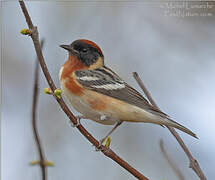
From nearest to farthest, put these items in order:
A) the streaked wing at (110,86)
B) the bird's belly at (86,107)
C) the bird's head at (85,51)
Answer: the bird's belly at (86,107), the streaked wing at (110,86), the bird's head at (85,51)

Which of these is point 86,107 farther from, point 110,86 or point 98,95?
point 110,86

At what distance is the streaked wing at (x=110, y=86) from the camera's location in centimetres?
405

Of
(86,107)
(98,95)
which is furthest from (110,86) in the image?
(86,107)

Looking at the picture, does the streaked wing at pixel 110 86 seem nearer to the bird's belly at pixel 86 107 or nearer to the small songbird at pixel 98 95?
the small songbird at pixel 98 95

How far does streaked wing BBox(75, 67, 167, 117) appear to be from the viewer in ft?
13.3

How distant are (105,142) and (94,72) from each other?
120 cm

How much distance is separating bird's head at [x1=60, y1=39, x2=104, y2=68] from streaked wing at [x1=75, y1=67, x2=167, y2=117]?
157 millimetres

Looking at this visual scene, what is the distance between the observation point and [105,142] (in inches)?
134

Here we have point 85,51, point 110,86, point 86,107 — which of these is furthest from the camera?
point 85,51

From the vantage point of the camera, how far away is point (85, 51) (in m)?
4.34

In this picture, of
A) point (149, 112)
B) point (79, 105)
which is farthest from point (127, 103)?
Result: point (79, 105)

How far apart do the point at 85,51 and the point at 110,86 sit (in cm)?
54

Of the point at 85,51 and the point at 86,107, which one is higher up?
the point at 85,51

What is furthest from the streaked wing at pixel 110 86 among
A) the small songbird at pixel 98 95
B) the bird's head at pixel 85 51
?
the bird's head at pixel 85 51
